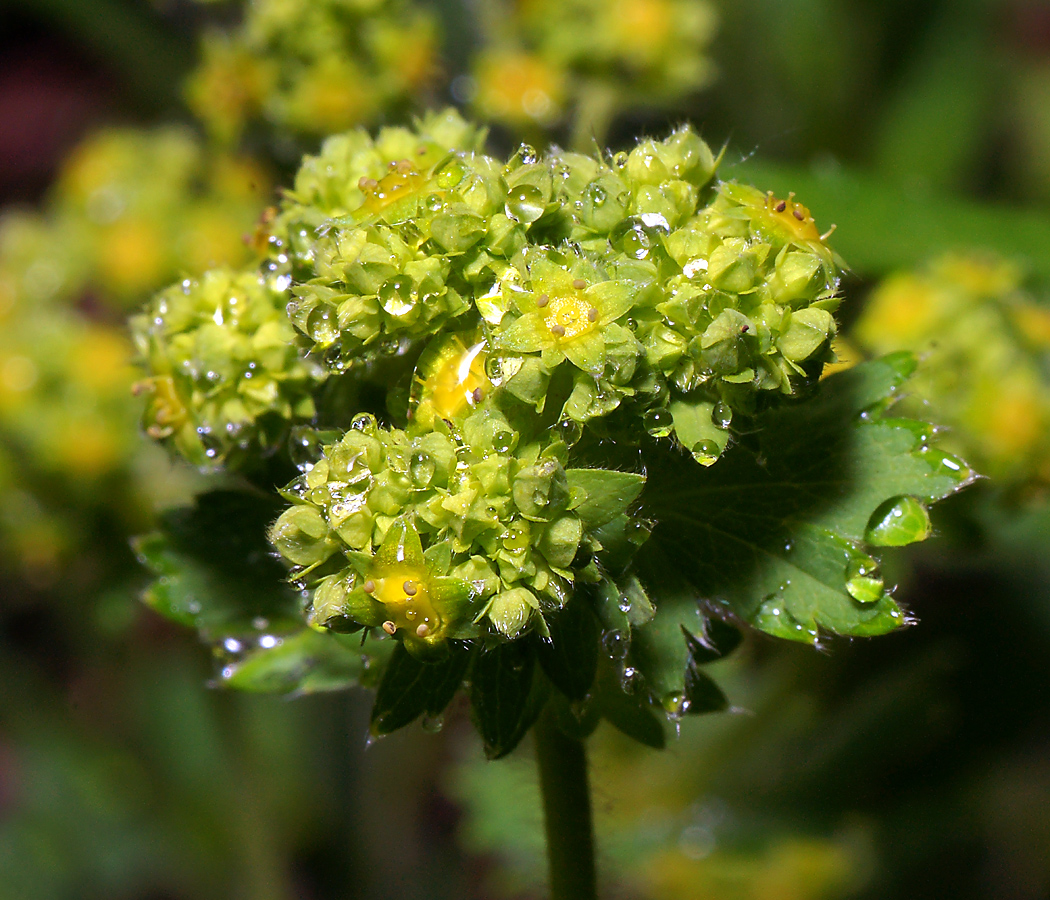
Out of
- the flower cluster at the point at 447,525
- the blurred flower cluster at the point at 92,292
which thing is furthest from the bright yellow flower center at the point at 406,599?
the blurred flower cluster at the point at 92,292

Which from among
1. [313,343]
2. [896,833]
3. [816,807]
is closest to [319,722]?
[816,807]

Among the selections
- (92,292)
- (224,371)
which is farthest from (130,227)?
(224,371)

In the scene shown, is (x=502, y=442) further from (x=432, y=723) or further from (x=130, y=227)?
(x=130, y=227)

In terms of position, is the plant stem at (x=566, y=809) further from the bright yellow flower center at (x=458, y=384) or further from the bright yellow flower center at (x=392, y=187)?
the bright yellow flower center at (x=392, y=187)

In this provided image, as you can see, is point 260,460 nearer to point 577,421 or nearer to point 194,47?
point 577,421

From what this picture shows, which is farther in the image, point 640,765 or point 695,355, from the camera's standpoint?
point 640,765

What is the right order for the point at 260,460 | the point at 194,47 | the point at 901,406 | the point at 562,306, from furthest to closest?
the point at 194,47 → the point at 901,406 → the point at 260,460 → the point at 562,306
